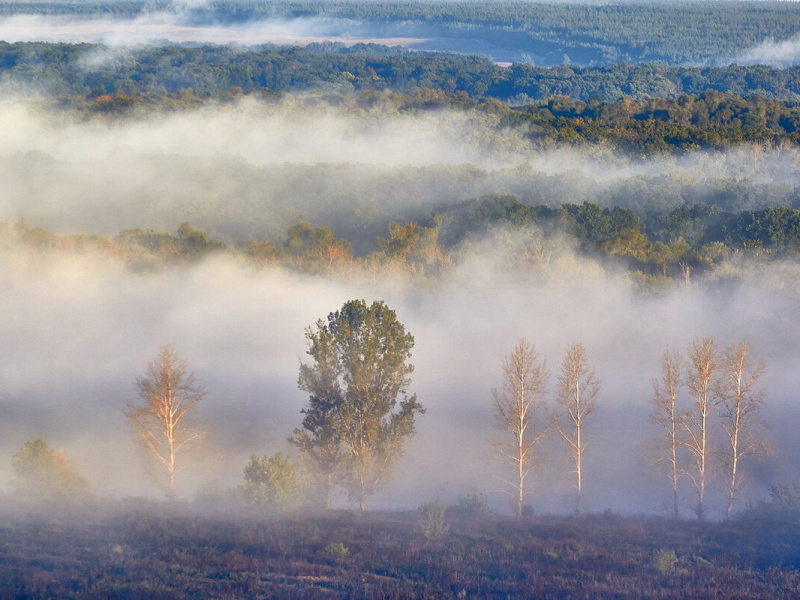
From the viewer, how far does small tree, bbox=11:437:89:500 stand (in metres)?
29.4

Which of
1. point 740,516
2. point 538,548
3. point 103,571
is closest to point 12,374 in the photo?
point 103,571

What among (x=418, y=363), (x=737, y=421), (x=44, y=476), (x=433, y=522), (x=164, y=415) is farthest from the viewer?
(x=418, y=363)

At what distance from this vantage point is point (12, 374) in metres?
46.3

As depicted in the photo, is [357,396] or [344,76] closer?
[357,396]

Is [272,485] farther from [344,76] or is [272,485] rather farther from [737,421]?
[344,76]

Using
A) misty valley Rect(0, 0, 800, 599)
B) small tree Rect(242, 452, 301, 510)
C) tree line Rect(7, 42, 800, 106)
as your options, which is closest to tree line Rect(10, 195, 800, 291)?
misty valley Rect(0, 0, 800, 599)

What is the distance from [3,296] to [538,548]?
4115 centimetres

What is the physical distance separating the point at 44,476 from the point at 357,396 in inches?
371

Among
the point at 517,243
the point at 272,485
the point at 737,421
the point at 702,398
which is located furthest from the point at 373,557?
the point at 517,243

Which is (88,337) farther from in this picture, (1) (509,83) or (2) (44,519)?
(1) (509,83)

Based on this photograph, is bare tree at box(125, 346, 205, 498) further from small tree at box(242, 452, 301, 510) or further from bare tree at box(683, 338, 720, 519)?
bare tree at box(683, 338, 720, 519)

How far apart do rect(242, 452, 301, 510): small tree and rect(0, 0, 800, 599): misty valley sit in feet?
0.28

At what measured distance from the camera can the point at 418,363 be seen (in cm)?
4731

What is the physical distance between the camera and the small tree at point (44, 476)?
2939 centimetres
